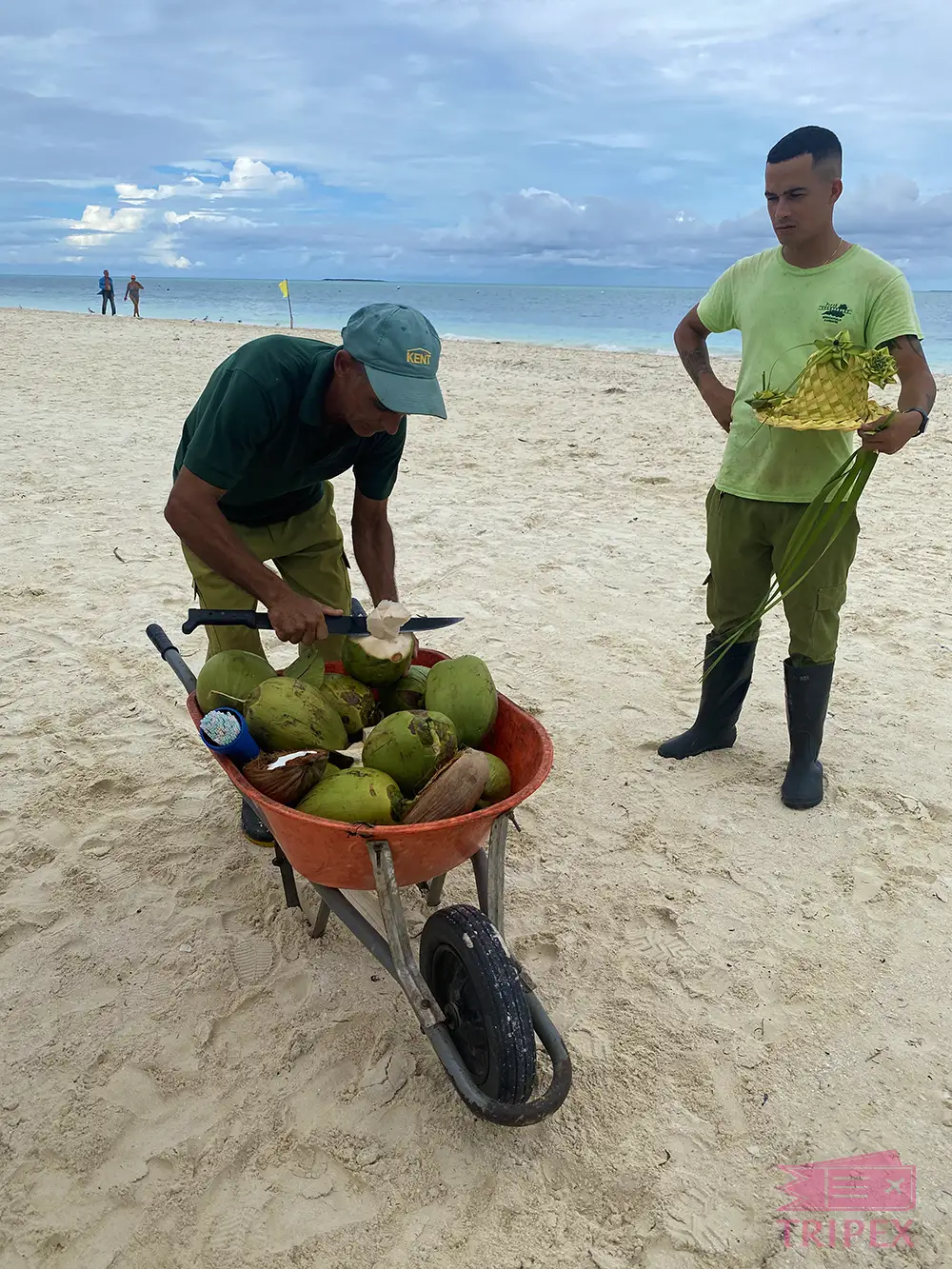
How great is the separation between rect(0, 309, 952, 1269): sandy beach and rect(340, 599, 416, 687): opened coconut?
79 cm

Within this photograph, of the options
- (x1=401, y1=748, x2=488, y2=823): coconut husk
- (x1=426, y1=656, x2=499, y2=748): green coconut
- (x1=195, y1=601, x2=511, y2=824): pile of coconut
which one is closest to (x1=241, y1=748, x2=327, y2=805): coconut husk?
(x1=195, y1=601, x2=511, y2=824): pile of coconut

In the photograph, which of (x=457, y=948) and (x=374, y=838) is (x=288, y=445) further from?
(x=457, y=948)

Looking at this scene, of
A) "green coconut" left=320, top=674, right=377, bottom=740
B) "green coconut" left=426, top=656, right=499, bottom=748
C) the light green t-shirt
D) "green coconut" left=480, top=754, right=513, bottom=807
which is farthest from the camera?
the light green t-shirt

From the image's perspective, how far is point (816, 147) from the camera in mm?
2561

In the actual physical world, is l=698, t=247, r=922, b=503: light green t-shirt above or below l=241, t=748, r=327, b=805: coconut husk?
above


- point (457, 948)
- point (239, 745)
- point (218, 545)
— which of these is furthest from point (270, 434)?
point (457, 948)

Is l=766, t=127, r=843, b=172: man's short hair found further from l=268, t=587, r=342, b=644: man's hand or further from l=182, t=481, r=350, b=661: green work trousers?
l=268, t=587, r=342, b=644: man's hand

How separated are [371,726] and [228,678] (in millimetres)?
411

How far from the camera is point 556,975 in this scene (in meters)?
2.39

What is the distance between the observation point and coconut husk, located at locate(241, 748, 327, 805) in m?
1.88

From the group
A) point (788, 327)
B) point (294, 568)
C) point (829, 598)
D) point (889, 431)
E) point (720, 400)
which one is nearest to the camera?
point (889, 431)

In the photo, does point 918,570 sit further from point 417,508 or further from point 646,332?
point 646,332

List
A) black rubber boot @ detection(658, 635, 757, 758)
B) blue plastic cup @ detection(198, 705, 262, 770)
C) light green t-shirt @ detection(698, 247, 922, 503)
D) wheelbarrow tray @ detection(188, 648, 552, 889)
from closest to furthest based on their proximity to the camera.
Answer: wheelbarrow tray @ detection(188, 648, 552, 889)
blue plastic cup @ detection(198, 705, 262, 770)
light green t-shirt @ detection(698, 247, 922, 503)
black rubber boot @ detection(658, 635, 757, 758)

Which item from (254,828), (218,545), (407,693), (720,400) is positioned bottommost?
(254,828)
